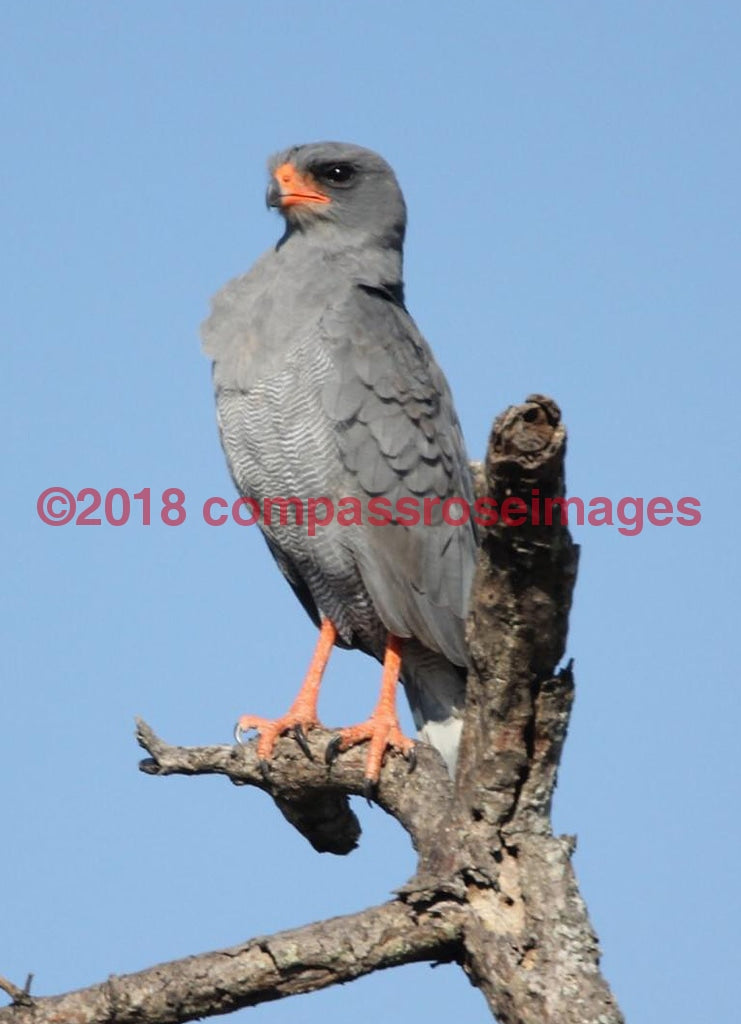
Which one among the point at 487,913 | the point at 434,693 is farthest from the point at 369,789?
the point at 487,913

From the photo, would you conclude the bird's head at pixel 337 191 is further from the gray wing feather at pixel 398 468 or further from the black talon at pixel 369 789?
the black talon at pixel 369 789

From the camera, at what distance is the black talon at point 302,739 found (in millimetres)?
7598

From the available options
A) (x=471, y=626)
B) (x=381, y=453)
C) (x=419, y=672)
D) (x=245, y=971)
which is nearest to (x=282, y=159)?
(x=381, y=453)

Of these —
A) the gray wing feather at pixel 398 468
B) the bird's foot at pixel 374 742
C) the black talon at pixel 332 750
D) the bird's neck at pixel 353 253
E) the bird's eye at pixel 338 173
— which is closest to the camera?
the bird's foot at pixel 374 742

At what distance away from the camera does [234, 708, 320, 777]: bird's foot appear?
7.61 metres

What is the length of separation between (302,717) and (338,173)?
3146 mm

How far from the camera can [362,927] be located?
19.6ft

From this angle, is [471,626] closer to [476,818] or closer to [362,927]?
[476,818]

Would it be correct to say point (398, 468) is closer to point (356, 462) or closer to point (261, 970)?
point (356, 462)

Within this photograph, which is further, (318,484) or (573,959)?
(318,484)

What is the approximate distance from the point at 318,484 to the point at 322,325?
A: 0.84m

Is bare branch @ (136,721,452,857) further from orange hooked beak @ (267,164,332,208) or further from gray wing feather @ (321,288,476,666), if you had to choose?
orange hooked beak @ (267,164,332,208)

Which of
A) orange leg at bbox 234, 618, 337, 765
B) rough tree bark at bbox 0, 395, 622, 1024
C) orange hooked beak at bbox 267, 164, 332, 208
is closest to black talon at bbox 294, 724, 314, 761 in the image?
orange leg at bbox 234, 618, 337, 765

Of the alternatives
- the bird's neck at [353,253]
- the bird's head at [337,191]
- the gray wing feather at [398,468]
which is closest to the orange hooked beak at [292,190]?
the bird's head at [337,191]
